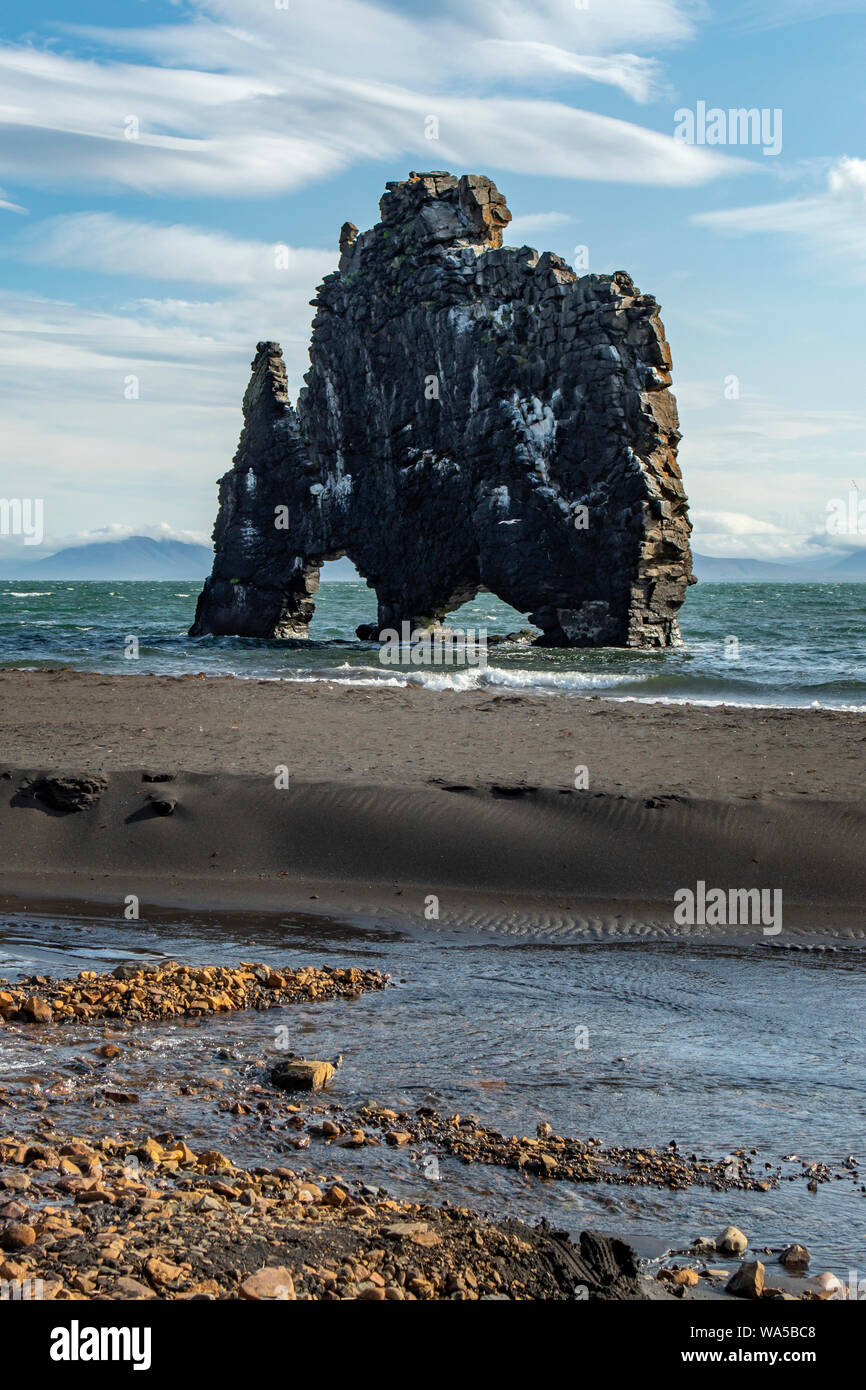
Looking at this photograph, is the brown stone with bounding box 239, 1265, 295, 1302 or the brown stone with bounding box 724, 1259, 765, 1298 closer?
the brown stone with bounding box 239, 1265, 295, 1302

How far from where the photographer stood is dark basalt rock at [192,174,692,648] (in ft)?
145

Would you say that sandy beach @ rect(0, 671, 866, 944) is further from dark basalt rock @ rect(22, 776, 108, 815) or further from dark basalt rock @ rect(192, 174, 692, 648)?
dark basalt rock @ rect(192, 174, 692, 648)

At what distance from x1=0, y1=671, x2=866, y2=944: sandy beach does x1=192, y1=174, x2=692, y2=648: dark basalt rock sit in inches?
1048

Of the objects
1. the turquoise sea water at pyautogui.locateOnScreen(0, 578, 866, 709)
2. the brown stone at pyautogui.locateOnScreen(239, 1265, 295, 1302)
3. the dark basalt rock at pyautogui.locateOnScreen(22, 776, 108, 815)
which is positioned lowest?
the brown stone at pyautogui.locateOnScreen(239, 1265, 295, 1302)

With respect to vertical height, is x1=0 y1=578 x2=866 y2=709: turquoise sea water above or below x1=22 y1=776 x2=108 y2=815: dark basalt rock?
above

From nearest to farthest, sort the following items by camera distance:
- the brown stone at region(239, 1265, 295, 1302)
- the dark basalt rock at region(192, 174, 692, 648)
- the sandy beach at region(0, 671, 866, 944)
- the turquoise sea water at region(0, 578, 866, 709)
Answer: the brown stone at region(239, 1265, 295, 1302) → the sandy beach at region(0, 671, 866, 944) → the turquoise sea water at region(0, 578, 866, 709) → the dark basalt rock at region(192, 174, 692, 648)

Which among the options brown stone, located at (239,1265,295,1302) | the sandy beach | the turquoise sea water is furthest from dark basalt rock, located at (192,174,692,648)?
brown stone, located at (239,1265,295,1302)

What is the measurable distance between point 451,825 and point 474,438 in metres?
35.2

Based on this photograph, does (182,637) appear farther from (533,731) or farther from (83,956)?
(83,956)

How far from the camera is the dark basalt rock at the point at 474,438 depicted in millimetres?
44312

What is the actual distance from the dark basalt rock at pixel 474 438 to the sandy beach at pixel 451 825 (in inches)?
1048

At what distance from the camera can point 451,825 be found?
14.5 m

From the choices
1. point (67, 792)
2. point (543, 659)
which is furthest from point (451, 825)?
point (543, 659)

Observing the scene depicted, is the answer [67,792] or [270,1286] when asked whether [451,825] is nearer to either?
[67,792]
